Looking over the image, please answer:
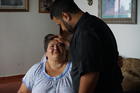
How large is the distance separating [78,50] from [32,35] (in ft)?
13.5

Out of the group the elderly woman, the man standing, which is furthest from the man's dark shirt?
the elderly woman

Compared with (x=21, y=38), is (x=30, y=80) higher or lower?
lower

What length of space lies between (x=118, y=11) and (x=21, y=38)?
7.73 feet

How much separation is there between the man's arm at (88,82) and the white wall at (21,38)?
12.5 ft

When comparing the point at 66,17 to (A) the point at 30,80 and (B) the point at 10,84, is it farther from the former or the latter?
(B) the point at 10,84

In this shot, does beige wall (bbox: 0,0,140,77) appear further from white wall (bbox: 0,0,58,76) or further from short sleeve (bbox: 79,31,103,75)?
short sleeve (bbox: 79,31,103,75)

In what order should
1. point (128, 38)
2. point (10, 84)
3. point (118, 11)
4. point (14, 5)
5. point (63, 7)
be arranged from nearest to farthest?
1. point (63, 7)
2. point (128, 38)
3. point (118, 11)
4. point (10, 84)
5. point (14, 5)

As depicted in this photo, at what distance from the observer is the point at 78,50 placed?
1194mm

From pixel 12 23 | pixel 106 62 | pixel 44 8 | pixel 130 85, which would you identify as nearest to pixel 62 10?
pixel 106 62

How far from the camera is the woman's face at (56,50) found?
180 centimetres

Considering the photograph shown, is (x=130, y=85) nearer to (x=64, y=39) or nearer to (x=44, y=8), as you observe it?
(x=64, y=39)

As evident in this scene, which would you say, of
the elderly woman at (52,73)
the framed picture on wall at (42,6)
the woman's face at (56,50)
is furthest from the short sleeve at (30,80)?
the framed picture on wall at (42,6)

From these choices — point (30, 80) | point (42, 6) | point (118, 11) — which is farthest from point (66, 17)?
point (42, 6)

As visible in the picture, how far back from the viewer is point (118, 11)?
3.34 meters
